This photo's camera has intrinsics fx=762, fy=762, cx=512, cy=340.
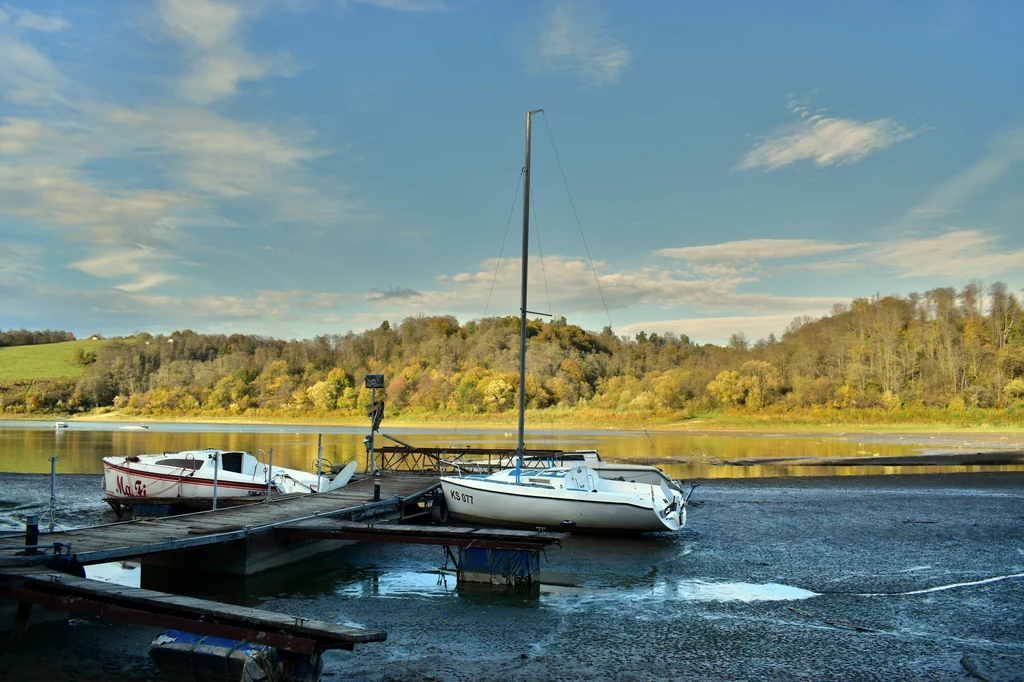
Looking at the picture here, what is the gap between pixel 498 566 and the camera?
1163 centimetres

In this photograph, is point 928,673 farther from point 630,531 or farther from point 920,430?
point 920,430

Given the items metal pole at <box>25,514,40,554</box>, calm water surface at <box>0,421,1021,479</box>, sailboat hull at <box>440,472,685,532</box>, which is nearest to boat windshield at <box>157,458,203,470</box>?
sailboat hull at <box>440,472,685,532</box>

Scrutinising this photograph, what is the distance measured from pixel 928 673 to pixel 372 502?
37.4 feet

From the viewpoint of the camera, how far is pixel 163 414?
117m

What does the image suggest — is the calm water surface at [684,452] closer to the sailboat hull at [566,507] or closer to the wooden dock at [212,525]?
the wooden dock at [212,525]

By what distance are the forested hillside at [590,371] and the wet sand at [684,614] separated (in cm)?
6339

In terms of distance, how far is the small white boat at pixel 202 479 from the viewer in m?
18.4

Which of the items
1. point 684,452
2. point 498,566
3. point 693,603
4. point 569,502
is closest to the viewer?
point 693,603

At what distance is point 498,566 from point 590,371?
316 ft

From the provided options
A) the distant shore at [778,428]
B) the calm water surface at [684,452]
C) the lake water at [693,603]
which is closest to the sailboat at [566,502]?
the lake water at [693,603]

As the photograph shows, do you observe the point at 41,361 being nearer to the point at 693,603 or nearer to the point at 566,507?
the point at 566,507

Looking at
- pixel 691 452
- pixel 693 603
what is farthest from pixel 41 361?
pixel 693 603

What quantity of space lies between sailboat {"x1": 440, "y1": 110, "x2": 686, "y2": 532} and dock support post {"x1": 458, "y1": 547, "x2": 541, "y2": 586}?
3.90 m

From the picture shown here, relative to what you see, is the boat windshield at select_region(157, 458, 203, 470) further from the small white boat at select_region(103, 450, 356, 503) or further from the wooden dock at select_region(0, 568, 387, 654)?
the wooden dock at select_region(0, 568, 387, 654)
